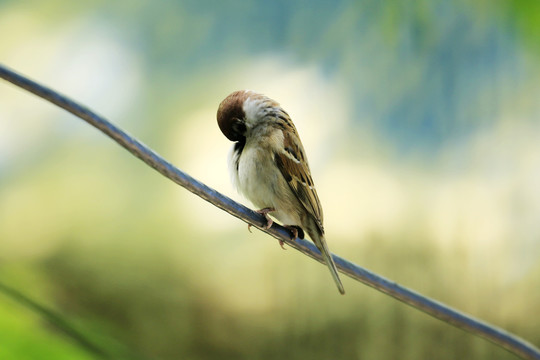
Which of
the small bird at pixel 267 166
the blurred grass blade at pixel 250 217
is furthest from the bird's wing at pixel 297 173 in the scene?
the blurred grass blade at pixel 250 217

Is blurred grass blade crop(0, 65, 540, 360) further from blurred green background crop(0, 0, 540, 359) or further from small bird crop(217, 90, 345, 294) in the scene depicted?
blurred green background crop(0, 0, 540, 359)

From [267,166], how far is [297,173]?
65 millimetres

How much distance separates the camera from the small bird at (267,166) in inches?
35.5

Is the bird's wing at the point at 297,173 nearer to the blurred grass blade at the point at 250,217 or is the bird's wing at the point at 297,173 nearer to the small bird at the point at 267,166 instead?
the small bird at the point at 267,166

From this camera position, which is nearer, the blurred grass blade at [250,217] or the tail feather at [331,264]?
the blurred grass blade at [250,217]

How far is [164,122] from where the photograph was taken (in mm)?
1530

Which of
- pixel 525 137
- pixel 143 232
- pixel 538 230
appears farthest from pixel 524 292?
pixel 143 232

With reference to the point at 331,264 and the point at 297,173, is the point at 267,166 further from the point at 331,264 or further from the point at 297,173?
the point at 331,264

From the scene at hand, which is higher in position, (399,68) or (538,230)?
(399,68)

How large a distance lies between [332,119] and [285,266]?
50 cm

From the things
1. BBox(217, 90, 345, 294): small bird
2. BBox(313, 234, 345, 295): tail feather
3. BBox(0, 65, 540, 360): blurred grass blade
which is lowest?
BBox(0, 65, 540, 360): blurred grass blade

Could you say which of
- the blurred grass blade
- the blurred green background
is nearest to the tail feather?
the blurred grass blade

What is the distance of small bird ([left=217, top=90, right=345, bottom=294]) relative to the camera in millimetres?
902

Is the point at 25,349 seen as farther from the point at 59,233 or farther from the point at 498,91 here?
the point at 498,91
